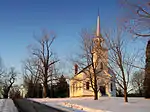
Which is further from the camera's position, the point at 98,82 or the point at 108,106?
the point at 98,82

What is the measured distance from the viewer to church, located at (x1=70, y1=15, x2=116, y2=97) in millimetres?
27227

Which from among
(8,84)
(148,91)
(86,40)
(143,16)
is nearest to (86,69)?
(86,40)

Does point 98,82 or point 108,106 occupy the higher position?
point 98,82

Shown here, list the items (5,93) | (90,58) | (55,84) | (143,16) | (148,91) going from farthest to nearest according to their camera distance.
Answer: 1. (5,93)
2. (55,84)
3. (90,58)
4. (148,91)
5. (143,16)

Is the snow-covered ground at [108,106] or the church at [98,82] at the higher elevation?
the church at [98,82]

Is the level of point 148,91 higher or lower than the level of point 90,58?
lower

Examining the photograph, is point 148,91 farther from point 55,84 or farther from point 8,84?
point 8,84

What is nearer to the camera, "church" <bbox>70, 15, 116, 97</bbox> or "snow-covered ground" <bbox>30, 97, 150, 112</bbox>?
"snow-covered ground" <bbox>30, 97, 150, 112</bbox>

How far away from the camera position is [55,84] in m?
53.4

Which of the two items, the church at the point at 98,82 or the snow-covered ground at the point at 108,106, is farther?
the church at the point at 98,82

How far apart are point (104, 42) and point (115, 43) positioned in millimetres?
1121

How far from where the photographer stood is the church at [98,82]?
2723 cm

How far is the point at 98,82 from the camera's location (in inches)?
1582

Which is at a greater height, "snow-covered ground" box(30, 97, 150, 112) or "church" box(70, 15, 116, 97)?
"church" box(70, 15, 116, 97)
